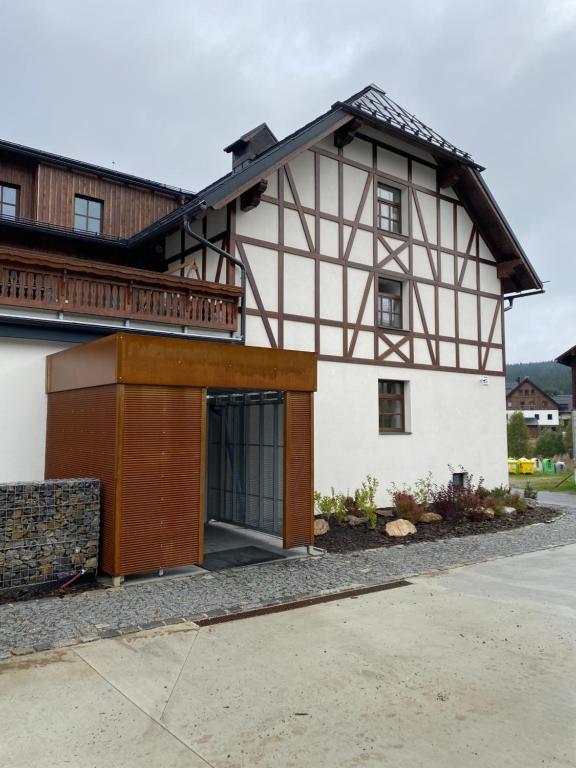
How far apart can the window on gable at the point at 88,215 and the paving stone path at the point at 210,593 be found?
900 cm

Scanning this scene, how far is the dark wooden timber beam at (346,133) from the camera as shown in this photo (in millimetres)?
12672

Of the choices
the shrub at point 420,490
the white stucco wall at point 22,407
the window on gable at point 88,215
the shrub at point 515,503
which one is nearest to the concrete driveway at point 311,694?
the white stucco wall at point 22,407

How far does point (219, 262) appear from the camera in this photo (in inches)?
441

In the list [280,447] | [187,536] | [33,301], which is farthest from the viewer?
[280,447]

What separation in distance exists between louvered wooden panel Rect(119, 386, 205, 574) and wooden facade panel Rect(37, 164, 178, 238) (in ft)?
24.6

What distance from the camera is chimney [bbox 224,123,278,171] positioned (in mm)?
15859

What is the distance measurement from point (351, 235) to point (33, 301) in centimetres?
711

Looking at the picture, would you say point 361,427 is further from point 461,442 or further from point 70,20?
point 70,20

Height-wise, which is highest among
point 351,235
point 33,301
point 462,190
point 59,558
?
point 462,190

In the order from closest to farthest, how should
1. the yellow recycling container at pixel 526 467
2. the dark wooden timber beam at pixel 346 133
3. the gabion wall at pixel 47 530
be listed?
the gabion wall at pixel 47 530 < the dark wooden timber beam at pixel 346 133 < the yellow recycling container at pixel 526 467

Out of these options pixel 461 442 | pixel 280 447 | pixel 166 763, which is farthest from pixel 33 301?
pixel 461 442

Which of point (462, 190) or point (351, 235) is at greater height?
point (462, 190)

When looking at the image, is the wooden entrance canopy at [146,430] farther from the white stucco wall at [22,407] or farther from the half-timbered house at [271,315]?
the white stucco wall at [22,407]

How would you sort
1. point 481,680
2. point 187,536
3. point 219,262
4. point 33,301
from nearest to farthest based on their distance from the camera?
point 481,680
point 187,536
point 33,301
point 219,262
